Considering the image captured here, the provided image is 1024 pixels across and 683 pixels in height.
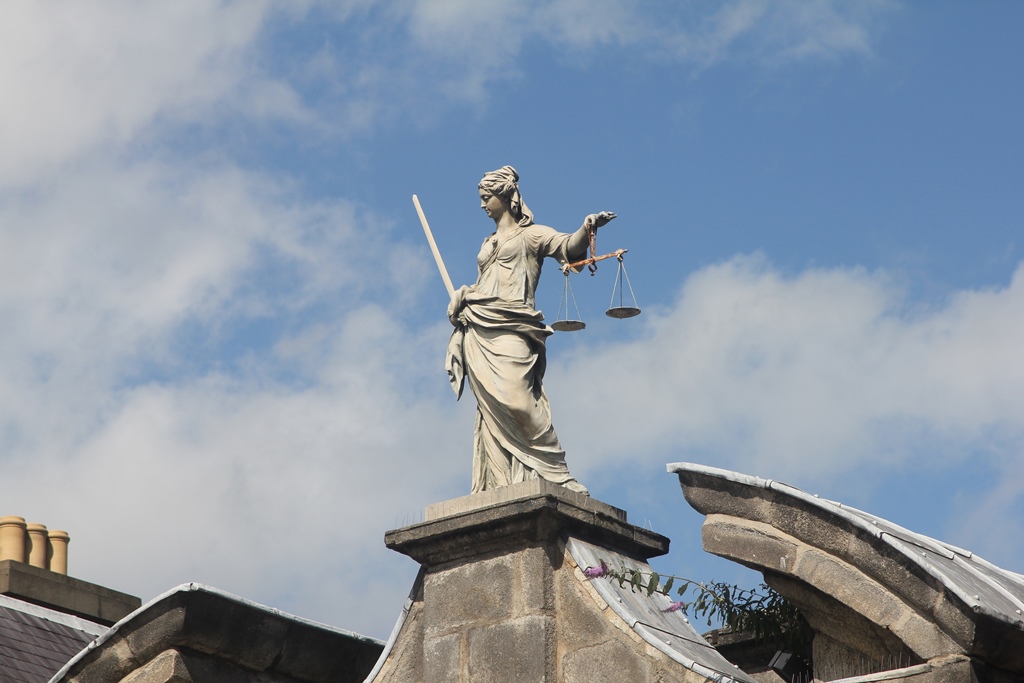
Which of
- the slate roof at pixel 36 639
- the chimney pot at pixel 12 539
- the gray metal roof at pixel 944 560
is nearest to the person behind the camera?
the gray metal roof at pixel 944 560

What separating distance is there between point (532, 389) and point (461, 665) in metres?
1.91

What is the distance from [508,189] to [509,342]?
1215mm

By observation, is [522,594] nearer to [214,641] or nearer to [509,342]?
[509,342]

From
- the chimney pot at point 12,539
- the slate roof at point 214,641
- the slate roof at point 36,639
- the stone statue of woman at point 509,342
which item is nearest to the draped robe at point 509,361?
the stone statue of woman at point 509,342

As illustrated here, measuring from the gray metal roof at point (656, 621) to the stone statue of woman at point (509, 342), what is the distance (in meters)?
0.51

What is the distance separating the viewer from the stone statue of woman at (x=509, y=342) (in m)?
12.5

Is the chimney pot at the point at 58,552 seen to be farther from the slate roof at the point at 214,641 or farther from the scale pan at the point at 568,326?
the scale pan at the point at 568,326

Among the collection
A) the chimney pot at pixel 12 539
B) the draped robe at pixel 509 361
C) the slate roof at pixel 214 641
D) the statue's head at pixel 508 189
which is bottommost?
the slate roof at pixel 214 641

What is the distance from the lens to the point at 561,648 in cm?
1194

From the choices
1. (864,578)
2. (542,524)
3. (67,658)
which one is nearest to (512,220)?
(542,524)

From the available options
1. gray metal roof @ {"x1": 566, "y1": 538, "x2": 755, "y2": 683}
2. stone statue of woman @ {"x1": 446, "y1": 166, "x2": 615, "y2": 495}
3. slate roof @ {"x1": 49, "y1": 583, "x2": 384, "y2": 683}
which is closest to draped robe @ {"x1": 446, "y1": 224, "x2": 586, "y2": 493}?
stone statue of woman @ {"x1": 446, "y1": 166, "x2": 615, "y2": 495}

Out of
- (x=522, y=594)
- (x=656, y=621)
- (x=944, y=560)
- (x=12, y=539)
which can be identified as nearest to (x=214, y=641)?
(x=522, y=594)

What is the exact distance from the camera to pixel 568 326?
1298cm

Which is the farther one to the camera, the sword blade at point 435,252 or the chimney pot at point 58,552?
the chimney pot at point 58,552
